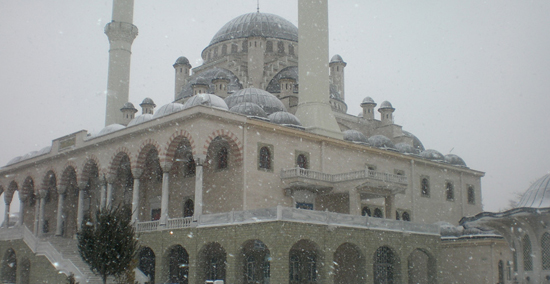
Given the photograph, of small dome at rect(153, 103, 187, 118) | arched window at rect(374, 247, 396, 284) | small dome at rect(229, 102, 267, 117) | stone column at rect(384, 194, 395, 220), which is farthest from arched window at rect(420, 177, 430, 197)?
small dome at rect(153, 103, 187, 118)

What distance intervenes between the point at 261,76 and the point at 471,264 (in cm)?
1588

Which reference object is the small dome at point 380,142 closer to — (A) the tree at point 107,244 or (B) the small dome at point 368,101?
(B) the small dome at point 368,101

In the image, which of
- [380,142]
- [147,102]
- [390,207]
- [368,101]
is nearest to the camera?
[390,207]

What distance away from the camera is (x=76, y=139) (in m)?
24.0

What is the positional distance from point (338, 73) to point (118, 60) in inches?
525

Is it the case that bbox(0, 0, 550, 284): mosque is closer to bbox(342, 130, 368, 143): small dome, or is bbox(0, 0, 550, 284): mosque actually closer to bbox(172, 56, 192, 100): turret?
bbox(342, 130, 368, 143): small dome

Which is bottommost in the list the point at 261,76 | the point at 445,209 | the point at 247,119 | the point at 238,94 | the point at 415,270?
the point at 415,270

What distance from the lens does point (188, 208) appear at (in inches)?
848

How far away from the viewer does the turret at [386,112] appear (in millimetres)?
34500

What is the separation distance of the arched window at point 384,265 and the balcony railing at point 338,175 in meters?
2.55

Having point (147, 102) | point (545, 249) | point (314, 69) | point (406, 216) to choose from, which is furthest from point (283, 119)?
point (545, 249)

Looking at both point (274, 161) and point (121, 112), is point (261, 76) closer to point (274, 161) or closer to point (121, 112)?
point (121, 112)

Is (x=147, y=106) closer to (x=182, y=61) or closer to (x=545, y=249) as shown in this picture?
(x=182, y=61)

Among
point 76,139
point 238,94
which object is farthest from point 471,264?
point 76,139
